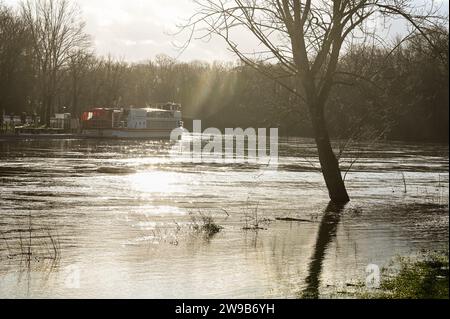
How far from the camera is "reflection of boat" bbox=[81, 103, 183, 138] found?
103 metres

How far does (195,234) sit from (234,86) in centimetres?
13115

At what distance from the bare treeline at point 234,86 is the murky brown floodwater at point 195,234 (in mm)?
3103

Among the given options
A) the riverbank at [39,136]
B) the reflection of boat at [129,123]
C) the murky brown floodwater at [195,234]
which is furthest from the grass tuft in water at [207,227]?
the reflection of boat at [129,123]

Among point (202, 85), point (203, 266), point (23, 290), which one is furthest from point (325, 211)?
point (202, 85)

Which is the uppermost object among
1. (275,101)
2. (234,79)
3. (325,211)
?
(234,79)

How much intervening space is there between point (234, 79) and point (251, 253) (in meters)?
132

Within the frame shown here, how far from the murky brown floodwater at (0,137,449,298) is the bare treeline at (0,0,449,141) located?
310 centimetres

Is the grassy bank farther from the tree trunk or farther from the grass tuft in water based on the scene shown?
the tree trunk

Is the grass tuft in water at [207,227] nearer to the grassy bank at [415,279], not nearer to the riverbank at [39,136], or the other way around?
the grassy bank at [415,279]

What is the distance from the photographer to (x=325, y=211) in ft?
79.9

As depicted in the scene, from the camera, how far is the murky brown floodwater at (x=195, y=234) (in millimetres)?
12836

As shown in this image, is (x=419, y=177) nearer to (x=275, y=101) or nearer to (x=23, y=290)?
(x=275, y=101)
